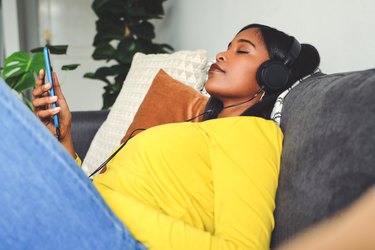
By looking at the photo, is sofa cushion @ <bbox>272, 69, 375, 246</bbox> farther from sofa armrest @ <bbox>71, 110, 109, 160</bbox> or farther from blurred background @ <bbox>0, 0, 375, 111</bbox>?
sofa armrest @ <bbox>71, 110, 109, 160</bbox>

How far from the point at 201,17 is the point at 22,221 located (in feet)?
5.71

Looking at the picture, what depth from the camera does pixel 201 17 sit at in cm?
203

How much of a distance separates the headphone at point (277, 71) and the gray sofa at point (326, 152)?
0.18 m

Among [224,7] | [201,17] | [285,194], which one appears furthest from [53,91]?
[201,17]

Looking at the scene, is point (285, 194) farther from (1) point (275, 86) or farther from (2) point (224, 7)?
(2) point (224, 7)

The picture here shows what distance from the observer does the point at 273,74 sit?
2.97ft

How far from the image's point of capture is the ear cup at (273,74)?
35.5 inches

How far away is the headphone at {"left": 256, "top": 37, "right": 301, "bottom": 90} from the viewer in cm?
90

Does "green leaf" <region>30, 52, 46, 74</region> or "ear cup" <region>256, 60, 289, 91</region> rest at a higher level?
"ear cup" <region>256, 60, 289, 91</region>

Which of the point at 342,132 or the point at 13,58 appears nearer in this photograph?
the point at 342,132

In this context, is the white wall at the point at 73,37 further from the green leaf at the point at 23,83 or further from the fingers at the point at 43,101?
the fingers at the point at 43,101

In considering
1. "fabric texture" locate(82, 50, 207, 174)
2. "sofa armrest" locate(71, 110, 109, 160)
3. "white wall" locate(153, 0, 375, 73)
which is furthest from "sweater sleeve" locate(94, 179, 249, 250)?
"sofa armrest" locate(71, 110, 109, 160)

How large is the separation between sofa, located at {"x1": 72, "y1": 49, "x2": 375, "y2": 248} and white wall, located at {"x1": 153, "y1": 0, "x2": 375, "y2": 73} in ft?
0.89

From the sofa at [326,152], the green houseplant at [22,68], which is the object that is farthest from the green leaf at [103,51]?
the sofa at [326,152]
